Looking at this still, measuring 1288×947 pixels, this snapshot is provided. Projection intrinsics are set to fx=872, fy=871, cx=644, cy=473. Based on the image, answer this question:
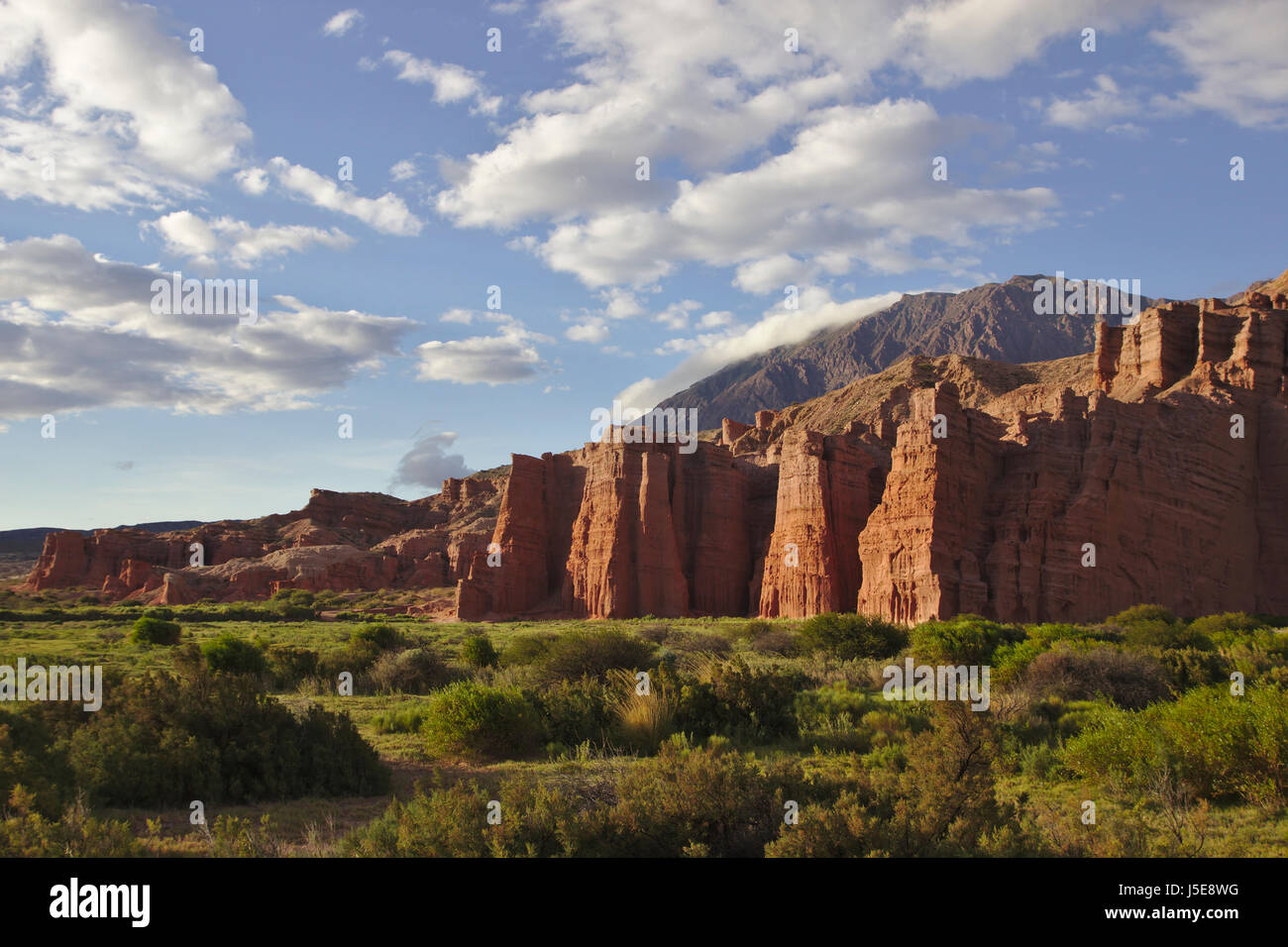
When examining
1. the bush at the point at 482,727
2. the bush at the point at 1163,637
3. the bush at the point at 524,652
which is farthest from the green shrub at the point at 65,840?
the bush at the point at 1163,637

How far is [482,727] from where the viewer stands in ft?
47.7

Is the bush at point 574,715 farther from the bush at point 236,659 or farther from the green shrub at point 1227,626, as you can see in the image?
the green shrub at point 1227,626

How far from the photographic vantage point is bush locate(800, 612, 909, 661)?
31781 mm

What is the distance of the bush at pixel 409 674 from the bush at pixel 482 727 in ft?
27.5

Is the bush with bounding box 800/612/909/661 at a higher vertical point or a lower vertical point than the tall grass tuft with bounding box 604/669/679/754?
lower

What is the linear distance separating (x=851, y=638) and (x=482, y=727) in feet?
67.8

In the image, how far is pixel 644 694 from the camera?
15.9m

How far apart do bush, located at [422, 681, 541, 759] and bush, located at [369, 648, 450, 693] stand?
838 centimetres

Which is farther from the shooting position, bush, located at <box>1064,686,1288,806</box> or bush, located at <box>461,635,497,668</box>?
bush, located at <box>461,635,497,668</box>

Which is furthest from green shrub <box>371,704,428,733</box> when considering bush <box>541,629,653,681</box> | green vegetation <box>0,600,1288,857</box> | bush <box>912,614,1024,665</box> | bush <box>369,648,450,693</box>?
bush <box>912,614,1024,665</box>

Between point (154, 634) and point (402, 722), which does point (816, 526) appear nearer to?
point (154, 634)

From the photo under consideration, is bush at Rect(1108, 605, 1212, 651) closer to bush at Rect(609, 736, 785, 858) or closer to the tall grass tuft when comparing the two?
the tall grass tuft
